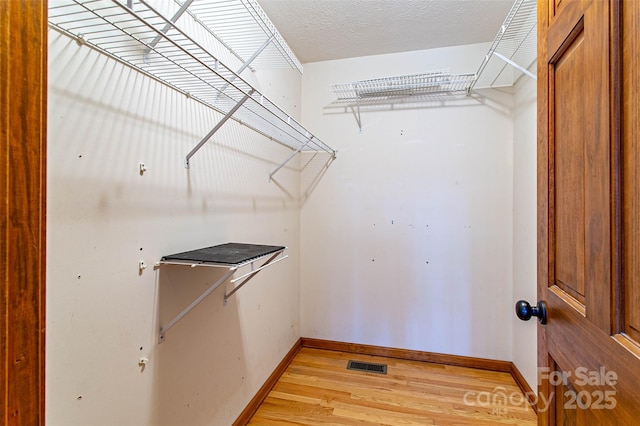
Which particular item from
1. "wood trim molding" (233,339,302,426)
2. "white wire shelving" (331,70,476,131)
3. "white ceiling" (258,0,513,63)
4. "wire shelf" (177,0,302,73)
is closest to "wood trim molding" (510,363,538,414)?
"wood trim molding" (233,339,302,426)

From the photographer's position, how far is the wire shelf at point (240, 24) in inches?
47.1

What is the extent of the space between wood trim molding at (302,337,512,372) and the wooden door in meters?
1.53

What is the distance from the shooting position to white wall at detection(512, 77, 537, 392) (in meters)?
1.77

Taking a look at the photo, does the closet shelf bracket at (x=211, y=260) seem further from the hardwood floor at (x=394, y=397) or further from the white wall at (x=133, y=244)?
the hardwood floor at (x=394, y=397)

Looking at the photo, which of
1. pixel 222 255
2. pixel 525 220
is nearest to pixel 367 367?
pixel 525 220

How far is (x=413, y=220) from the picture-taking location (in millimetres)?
2289

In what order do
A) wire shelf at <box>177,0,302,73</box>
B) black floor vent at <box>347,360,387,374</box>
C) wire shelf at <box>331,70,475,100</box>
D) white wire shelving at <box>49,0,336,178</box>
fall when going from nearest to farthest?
white wire shelving at <box>49,0,336,178</box>, wire shelf at <box>177,0,302,73</box>, wire shelf at <box>331,70,475,100</box>, black floor vent at <box>347,360,387,374</box>

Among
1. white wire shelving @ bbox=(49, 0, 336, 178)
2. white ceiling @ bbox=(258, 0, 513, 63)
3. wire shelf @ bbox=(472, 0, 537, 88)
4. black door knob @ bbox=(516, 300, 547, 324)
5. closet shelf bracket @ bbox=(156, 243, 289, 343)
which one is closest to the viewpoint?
white wire shelving @ bbox=(49, 0, 336, 178)

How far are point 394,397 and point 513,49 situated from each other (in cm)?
243

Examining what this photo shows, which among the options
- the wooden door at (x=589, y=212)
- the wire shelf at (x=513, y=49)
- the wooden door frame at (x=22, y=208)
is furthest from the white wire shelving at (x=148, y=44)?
the wire shelf at (x=513, y=49)

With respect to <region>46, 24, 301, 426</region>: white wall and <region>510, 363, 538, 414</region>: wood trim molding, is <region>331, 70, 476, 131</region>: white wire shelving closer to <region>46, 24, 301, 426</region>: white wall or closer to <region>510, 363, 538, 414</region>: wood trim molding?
<region>46, 24, 301, 426</region>: white wall

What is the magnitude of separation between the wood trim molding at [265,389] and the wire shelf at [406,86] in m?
2.16

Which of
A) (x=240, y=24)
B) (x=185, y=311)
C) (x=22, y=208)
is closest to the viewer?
(x=22, y=208)

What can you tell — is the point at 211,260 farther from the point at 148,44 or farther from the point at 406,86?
the point at 406,86
